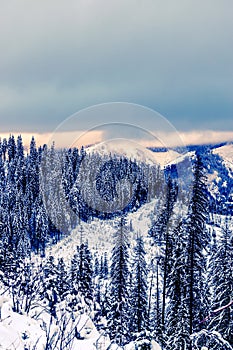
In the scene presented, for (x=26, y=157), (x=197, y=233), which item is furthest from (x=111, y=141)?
(x=26, y=157)

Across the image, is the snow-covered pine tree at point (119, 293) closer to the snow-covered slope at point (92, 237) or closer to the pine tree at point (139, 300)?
the pine tree at point (139, 300)

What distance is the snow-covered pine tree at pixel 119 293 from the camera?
27328mm

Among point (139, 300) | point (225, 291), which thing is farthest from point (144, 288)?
point (225, 291)

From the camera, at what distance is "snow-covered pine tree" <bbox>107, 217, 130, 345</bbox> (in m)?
27.3

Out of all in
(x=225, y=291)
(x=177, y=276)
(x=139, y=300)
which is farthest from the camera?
(x=139, y=300)

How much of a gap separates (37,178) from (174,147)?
384 feet

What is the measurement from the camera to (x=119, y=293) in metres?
29.2

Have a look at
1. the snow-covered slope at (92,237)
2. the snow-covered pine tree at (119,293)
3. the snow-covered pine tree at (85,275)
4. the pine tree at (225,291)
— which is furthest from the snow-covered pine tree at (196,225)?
the snow-covered slope at (92,237)

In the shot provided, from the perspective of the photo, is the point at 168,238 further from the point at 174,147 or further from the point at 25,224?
the point at 25,224

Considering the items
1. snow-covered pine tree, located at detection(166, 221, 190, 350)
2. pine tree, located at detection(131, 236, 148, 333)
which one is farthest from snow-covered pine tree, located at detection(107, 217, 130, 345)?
snow-covered pine tree, located at detection(166, 221, 190, 350)

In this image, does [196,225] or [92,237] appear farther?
[92,237]

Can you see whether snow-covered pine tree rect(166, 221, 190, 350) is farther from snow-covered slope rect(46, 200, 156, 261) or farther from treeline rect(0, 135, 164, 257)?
snow-covered slope rect(46, 200, 156, 261)

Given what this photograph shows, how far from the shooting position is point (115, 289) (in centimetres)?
2945

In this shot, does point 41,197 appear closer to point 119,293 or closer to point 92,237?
point 92,237
